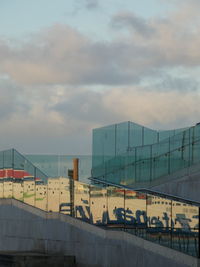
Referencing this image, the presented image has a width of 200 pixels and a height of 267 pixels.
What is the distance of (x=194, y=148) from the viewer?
29.2 meters

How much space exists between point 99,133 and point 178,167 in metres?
10.6

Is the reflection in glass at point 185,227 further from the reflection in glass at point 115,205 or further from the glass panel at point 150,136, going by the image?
the glass panel at point 150,136

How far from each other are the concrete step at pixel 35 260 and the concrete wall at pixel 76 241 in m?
0.40

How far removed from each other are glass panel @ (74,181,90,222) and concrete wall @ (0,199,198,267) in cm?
26

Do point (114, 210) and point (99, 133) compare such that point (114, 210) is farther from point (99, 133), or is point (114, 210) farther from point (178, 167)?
point (99, 133)

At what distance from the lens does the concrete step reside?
981 inches

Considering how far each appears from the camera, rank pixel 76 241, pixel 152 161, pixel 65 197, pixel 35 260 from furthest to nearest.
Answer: pixel 152 161 → pixel 65 197 → pixel 76 241 → pixel 35 260

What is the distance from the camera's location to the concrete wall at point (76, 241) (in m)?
21.8

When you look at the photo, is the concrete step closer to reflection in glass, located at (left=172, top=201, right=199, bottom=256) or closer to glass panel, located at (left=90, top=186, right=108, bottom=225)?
glass panel, located at (left=90, top=186, right=108, bottom=225)

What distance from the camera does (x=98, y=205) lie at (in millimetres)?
25453

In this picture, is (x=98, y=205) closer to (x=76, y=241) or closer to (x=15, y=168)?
(x=76, y=241)

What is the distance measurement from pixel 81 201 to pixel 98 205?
122 centimetres

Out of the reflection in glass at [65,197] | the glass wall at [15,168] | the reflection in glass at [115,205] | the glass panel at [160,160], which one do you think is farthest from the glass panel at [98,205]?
the glass panel at [160,160]

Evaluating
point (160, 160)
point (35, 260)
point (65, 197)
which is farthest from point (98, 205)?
point (160, 160)
